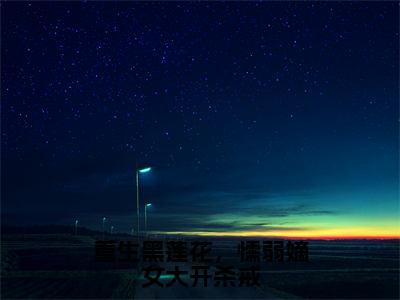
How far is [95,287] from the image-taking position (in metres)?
26.4

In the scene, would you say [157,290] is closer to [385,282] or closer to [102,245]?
[102,245]

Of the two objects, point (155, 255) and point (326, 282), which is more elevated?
point (155, 255)

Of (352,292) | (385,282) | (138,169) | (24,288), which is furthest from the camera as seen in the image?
(385,282)

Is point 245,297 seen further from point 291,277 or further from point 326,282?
point 291,277

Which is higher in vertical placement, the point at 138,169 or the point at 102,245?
the point at 138,169

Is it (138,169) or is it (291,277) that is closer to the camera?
(138,169)

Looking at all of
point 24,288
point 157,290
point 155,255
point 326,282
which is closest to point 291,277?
point 326,282

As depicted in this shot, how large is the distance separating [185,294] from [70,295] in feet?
19.1

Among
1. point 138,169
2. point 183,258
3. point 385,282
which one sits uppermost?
point 138,169

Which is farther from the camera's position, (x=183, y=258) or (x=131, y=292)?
(x=183, y=258)

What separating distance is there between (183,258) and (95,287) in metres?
5.24

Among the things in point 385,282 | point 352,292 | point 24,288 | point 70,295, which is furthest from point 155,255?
point 385,282

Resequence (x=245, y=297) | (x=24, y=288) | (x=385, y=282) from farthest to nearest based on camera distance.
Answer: (x=385, y=282), (x=24, y=288), (x=245, y=297)

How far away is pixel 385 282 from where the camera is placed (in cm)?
3388
